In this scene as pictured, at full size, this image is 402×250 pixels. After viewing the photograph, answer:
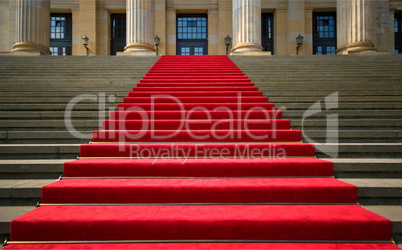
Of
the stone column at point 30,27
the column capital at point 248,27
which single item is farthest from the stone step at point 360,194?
the stone column at point 30,27

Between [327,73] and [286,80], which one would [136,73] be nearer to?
[286,80]

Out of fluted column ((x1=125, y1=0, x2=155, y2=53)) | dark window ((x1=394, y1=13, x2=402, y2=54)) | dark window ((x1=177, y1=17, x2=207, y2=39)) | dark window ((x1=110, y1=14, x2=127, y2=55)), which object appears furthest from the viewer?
dark window ((x1=110, y1=14, x2=127, y2=55))

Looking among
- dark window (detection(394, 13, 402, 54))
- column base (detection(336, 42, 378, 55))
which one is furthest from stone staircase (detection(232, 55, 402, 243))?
dark window (detection(394, 13, 402, 54))

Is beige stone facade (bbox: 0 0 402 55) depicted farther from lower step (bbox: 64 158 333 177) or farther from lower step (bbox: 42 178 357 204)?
lower step (bbox: 42 178 357 204)

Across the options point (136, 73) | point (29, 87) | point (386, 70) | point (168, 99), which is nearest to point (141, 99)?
point (168, 99)

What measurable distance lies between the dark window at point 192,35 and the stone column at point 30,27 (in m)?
7.71

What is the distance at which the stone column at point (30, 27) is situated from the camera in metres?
9.91

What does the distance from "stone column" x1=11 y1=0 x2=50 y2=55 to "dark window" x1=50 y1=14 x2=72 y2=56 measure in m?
6.22

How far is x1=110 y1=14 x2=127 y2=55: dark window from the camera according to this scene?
54.0ft

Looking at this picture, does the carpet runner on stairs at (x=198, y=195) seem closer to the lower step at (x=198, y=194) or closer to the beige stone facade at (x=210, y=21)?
the lower step at (x=198, y=194)

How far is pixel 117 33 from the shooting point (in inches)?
A: 648

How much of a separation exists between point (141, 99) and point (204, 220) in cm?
315

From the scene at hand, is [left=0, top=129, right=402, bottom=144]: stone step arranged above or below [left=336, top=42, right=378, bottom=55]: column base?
below

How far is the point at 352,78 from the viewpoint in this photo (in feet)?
19.1
